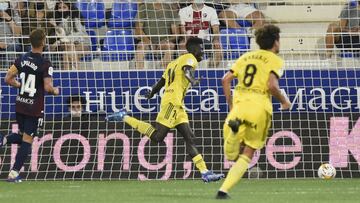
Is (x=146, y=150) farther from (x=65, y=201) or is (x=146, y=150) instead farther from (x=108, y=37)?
(x=65, y=201)

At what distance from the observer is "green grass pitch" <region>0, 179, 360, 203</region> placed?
11.9 meters

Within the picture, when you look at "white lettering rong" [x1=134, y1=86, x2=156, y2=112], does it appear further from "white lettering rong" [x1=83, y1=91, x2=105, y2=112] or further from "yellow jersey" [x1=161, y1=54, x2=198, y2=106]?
"yellow jersey" [x1=161, y1=54, x2=198, y2=106]

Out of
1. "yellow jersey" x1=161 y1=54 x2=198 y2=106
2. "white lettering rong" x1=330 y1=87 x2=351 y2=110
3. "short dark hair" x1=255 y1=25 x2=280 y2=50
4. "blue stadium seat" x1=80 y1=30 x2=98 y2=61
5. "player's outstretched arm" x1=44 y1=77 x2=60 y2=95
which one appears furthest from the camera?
"blue stadium seat" x1=80 y1=30 x2=98 y2=61

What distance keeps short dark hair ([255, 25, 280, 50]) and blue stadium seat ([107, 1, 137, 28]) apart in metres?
7.86

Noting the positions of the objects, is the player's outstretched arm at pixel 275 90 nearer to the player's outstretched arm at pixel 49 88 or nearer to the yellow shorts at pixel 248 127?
the yellow shorts at pixel 248 127

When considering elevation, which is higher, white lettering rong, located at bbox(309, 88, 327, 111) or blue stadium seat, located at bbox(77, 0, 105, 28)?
blue stadium seat, located at bbox(77, 0, 105, 28)

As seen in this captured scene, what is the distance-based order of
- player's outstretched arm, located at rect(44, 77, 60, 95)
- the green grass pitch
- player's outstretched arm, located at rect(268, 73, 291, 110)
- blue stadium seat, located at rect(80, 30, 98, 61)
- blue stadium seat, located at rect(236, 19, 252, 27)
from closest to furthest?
player's outstretched arm, located at rect(268, 73, 291, 110)
the green grass pitch
player's outstretched arm, located at rect(44, 77, 60, 95)
blue stadium seat, located at rect(80, 30, 98, 61)
blue stadium seat, located at rect(236, 19, 252, 27)

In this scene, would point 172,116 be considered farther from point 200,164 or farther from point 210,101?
point 210,101

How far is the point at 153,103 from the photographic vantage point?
17.2m

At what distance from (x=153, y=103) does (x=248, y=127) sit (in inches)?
247

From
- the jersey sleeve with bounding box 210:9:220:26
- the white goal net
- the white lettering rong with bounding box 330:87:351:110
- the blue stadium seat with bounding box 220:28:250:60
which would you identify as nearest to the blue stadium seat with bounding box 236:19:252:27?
the jersey sleeve with bounding box 210:9:220:26

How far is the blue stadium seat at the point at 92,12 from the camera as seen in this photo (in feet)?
61.5

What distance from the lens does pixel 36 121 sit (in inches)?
576

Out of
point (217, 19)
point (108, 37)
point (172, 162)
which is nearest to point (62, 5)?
point (108, 37)
